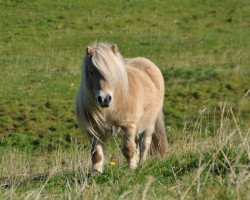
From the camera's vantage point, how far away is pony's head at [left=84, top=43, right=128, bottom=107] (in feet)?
30.1

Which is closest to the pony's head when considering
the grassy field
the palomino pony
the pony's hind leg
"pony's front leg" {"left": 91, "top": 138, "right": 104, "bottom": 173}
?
the palomino pony

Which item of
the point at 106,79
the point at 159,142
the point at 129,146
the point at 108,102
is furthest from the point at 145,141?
the point at 108,102

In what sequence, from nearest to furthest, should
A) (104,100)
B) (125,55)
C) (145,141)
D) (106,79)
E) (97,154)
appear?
1. (104,100)
2. (106,79)
3. (97,154)
4. (145,141)
5. (125,55)

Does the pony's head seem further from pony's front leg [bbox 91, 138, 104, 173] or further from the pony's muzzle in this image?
pony's front leg [bbox 91, 138, 104, 173]

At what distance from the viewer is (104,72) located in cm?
924

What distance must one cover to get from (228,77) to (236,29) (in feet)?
35.0

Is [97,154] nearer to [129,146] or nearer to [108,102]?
[129,146]

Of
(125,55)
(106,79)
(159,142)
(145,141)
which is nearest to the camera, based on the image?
(106,79)

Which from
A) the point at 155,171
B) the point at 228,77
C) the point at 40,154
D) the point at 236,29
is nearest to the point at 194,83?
the point at 228,77

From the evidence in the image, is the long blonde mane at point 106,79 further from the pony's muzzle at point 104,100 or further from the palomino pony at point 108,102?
the pony's muzzle at point 104,100

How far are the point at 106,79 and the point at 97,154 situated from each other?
1026 millimetres

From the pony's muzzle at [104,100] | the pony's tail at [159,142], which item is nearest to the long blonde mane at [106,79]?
the pony's muzzle at [104,100]

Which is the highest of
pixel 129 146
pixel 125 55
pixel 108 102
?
pixel 108 102

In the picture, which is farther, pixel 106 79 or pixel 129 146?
pixel 129 146
